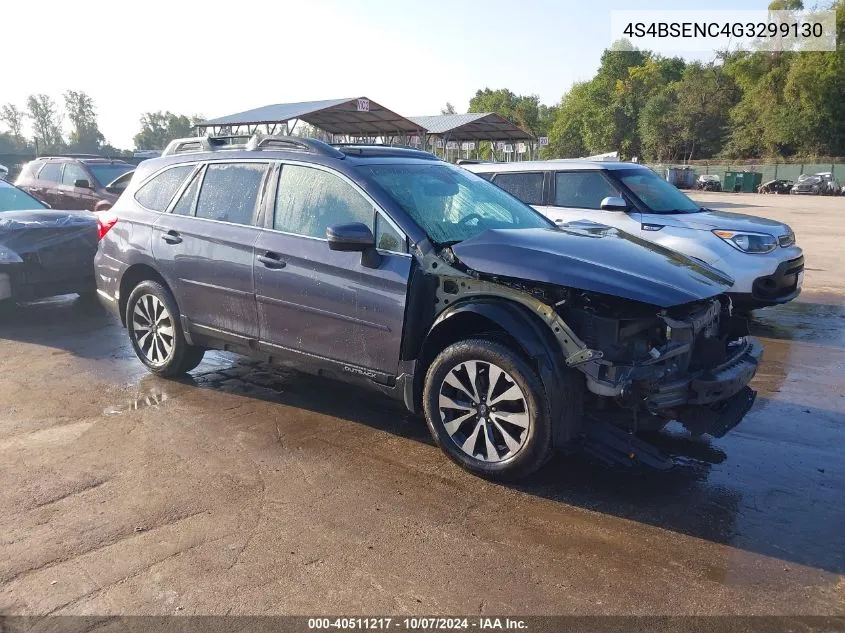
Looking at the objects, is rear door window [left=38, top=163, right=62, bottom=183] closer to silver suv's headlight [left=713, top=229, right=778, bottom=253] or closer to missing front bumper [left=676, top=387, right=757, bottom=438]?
silver suv's headlight [left=713, top=229, right=778, bottom=253]

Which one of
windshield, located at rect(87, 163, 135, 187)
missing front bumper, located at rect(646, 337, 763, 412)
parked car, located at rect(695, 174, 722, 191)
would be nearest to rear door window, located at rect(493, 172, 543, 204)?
missing front bumper, located at rect(646, 337, 763, 412)

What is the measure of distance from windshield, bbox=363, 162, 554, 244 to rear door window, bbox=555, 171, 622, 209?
2.78m

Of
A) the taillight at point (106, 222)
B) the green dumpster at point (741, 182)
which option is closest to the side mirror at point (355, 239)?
the taillight at point (106, 222)

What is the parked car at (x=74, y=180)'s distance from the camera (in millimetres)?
12102

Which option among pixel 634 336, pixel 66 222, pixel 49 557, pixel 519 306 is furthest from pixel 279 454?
pixel 66 222

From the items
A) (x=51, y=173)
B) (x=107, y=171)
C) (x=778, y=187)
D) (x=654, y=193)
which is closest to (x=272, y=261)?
(x=654, y=193)

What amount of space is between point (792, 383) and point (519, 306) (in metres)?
3.19

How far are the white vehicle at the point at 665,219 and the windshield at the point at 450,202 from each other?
1897mm

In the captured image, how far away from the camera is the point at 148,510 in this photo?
356cm

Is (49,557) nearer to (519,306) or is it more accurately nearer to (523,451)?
(523,451)

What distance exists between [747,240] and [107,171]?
1092cm

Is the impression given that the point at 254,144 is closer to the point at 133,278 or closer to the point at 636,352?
the point at 133,278

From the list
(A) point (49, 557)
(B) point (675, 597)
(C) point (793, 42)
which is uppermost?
(C) point (793, 42)

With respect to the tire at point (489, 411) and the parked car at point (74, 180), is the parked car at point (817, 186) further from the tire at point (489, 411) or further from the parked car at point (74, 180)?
the tire at point (489, 411)
